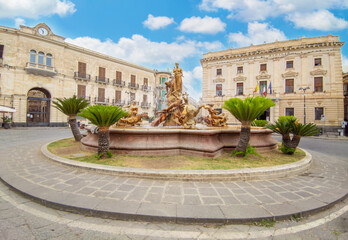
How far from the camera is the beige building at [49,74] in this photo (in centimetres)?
2097

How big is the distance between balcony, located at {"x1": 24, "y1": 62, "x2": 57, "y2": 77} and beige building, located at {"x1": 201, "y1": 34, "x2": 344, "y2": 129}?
25493mm

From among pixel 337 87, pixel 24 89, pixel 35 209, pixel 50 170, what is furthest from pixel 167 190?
pixel 337 87

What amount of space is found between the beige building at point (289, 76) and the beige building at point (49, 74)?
18763 millimetres

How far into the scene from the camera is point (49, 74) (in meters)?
23.6

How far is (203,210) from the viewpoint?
7.95 ft

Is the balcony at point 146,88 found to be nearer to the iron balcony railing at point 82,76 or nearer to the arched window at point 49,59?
the iron balcony railing at point 82,76

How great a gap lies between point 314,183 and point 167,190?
→ 11.1 feet

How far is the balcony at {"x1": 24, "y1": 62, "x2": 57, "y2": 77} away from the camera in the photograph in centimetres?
→ 2186

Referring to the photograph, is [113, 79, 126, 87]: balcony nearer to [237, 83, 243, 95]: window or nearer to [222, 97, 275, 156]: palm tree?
[237, 83, 243, 95]: window

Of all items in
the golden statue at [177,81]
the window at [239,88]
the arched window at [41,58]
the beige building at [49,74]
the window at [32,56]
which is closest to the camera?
the golden statue at [177,81]

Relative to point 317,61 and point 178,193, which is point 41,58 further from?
point 317,61

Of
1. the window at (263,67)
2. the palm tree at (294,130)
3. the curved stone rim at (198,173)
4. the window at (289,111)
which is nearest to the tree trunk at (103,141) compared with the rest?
the curved stone rim at (198,173)

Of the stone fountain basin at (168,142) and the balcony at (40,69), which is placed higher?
the balcony at (40,69)

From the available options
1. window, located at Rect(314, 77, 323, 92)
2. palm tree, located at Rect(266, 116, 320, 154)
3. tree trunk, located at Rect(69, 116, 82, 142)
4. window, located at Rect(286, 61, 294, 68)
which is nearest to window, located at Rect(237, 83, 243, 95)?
window, located at Rect(286, 61, 294, 68)
